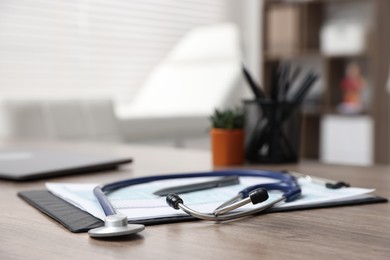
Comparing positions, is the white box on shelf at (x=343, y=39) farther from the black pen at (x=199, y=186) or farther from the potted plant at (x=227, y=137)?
the black pen at (x=199, y=186)

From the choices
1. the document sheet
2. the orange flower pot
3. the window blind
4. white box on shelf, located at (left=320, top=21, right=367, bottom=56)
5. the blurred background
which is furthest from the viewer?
white box on shelf, located at (left=320, top=21, right=367, bottom=56)

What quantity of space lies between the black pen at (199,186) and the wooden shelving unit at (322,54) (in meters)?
3.35

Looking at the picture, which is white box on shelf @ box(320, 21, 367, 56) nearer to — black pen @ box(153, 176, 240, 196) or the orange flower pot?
the orange flower pot

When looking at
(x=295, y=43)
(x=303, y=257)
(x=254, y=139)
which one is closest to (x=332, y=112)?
(x=295, y=43)

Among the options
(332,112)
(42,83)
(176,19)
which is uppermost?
(176,19)

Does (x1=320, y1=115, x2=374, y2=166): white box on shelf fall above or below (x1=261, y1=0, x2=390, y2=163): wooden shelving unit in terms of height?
below

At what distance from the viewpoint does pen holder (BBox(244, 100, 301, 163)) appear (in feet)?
3.28

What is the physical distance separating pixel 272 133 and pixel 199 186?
377 millimetres

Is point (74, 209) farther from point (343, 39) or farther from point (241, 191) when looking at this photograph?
point (343, 39)

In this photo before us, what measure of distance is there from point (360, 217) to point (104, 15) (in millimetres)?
3702

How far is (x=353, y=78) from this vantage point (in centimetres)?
424

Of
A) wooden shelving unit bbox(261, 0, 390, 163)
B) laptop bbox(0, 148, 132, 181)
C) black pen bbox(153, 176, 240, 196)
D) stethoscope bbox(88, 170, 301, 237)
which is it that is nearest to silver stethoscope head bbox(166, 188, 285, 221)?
stethoscope bbox(88, 170, 301, 237)

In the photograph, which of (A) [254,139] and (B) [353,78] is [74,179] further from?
(B) [353,78]

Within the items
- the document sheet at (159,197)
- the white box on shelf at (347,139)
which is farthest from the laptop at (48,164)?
the white box on shelf at (347,139)
